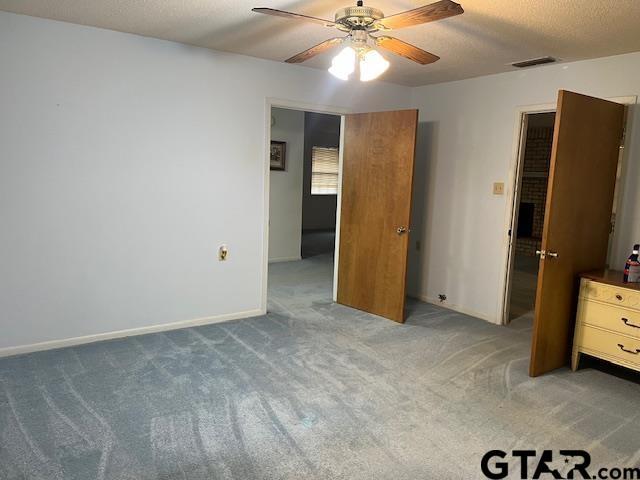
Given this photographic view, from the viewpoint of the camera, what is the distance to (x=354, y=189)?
453cm

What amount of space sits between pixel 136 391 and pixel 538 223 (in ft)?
24.0

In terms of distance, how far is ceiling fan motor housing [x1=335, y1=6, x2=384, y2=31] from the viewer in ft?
7.11

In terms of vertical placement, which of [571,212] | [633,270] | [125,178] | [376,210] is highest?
[125,178]

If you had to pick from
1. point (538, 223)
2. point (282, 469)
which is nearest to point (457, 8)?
point (282, 469)

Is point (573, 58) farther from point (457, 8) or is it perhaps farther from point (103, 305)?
point (103, 305)

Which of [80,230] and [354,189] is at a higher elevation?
[354,189]

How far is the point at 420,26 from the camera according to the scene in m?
2.84

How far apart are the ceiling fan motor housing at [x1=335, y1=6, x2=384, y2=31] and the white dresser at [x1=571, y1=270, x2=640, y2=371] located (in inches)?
88.9

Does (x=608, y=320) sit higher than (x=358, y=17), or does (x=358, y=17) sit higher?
(x=358, y=17)

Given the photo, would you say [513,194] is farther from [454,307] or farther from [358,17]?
[358,17]

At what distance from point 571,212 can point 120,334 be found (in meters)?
3.38

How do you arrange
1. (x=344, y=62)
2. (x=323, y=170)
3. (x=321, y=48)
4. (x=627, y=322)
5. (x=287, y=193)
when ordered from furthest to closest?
1. (x=323, y=170)
2. (x=287, y=193)
3. (x=627, y=322)
4. (x=321, y=48)
5. (x=344, y=62)

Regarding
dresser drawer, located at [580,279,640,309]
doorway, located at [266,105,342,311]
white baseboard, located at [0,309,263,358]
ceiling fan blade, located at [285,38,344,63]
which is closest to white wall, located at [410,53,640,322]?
dresser drawer, located at [580,279,640,309]

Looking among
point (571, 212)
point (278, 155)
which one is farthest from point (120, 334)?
point (278, 155)
